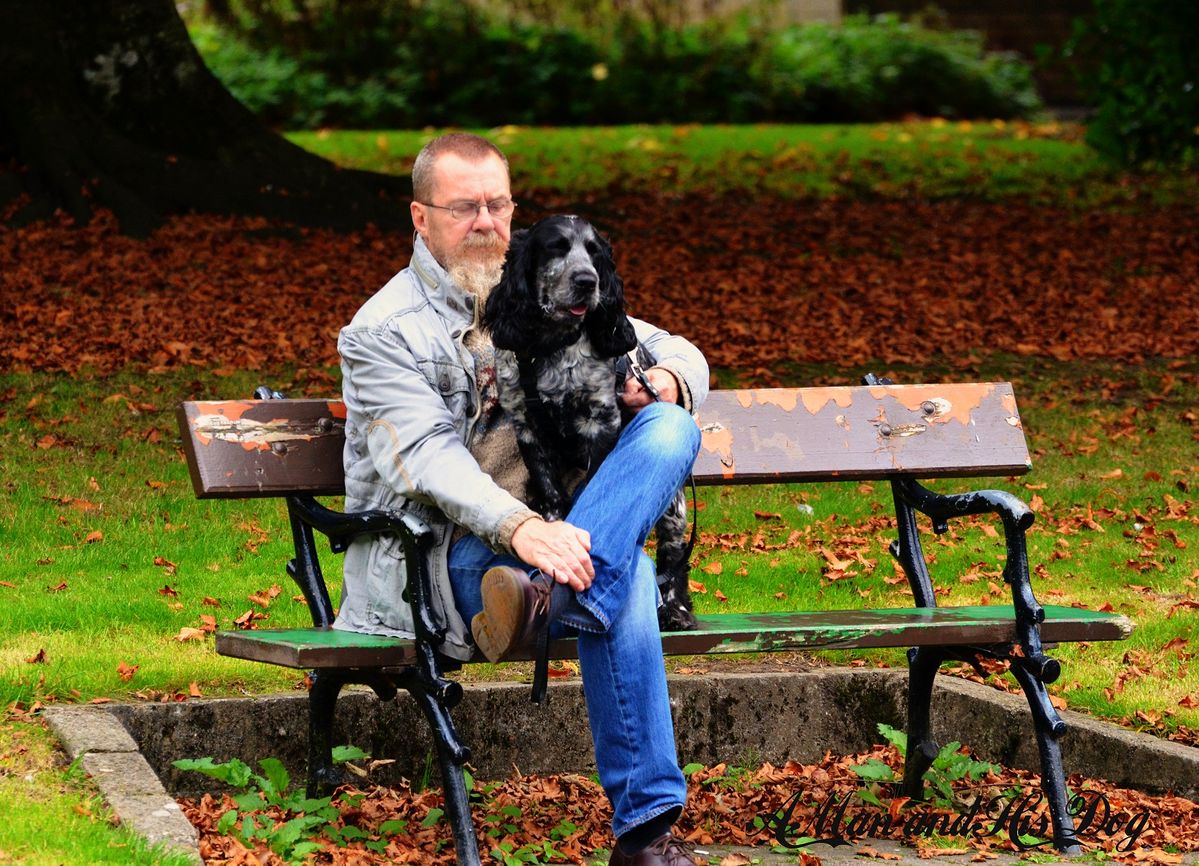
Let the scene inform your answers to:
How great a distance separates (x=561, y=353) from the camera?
4305mm

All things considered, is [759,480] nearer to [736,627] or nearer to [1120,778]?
[736,627]

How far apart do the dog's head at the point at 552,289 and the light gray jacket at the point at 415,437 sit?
19 cm

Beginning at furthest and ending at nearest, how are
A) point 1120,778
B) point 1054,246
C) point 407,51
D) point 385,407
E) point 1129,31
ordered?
1. point 407,51
2. point 1129,31
3. point 1054,246
4. point 1120,778
5. point 385,407

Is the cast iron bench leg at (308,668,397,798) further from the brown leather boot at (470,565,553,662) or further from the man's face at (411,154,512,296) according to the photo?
the man's face at (411,154,512,296)

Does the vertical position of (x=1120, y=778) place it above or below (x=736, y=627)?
below

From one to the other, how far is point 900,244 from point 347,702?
9.87 metres

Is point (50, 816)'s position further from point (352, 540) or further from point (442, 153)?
point (442, 153)

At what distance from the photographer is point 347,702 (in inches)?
193

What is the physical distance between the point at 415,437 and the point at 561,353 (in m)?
0.44

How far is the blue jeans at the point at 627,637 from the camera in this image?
12.7 ft

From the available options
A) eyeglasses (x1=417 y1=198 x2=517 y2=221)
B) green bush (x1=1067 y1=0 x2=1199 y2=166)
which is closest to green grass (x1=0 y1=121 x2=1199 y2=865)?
eyeglasses (x1=417 y1=198 x2=517 y2=221)

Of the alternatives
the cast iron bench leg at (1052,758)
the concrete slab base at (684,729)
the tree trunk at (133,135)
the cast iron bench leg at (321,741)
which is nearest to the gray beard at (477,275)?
the cast iron bench leg at (321,741)

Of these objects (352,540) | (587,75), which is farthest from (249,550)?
(587,75)

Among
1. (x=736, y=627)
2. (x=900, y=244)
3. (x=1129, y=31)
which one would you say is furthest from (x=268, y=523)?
(x=1129, y=31)
